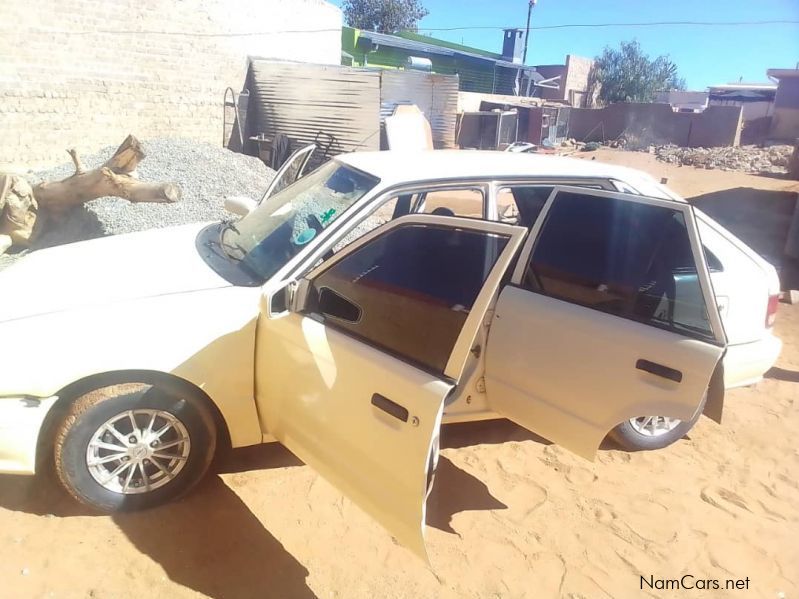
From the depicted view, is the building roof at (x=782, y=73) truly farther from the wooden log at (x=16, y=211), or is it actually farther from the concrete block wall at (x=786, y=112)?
the wooden log at (x=16, y=211)

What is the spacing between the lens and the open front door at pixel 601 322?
2660 millimetres

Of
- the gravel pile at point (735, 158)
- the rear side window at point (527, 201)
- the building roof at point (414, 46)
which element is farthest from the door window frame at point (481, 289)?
the building roof at point (414, 46)

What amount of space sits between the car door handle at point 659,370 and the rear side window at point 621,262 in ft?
0.65

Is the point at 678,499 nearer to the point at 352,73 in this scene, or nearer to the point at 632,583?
the point at 632,583

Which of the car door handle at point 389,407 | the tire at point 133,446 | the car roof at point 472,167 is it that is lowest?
the tire at point 133,446

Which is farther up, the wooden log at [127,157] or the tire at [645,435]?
the wooden log at [127,157]

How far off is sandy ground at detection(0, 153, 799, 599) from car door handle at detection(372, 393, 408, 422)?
3.09 feet

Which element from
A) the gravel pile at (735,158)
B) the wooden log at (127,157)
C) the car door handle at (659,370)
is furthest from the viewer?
the gravel pile at (735,158)

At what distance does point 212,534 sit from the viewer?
273 cm

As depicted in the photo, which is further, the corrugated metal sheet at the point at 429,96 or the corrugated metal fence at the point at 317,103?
the corrugated metal sheet at the point at 429,96

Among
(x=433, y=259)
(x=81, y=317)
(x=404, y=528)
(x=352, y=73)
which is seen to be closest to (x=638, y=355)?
(x=433, y=259)

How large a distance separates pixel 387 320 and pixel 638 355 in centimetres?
121

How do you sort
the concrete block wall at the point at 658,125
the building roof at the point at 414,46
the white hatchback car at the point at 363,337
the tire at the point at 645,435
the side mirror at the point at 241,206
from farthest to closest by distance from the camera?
1. the concrete block wall at the point at 658,125
2. the building roof at the point at 414,46
3. the side mirror at the point at 241,206
4. the tire at the point at 645,435
5. the white hatchback car at the point at 363,337

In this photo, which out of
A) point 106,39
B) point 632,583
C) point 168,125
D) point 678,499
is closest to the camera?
point 632,583
